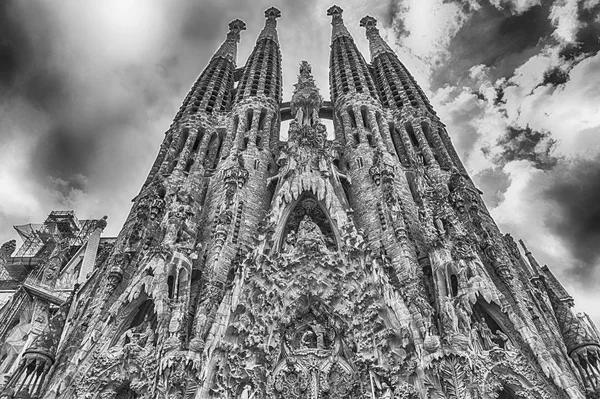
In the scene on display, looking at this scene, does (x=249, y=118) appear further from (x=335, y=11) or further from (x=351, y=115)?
(x=335, y=11)

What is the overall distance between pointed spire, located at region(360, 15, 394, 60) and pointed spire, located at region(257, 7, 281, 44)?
22.7 ft

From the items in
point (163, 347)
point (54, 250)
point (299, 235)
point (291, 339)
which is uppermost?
point (54, 250)

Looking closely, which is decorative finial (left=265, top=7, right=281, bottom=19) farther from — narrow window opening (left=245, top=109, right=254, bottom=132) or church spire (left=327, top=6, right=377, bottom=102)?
narrow window opening (left=245, top=109, right=254, bottom=132)

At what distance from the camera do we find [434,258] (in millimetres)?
14492

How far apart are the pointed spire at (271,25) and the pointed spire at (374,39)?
6934 mm

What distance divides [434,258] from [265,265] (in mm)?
5408

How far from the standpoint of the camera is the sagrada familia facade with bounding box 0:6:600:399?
1190cm

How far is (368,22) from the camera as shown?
116 feet

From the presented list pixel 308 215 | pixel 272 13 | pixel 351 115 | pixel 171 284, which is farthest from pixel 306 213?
pixel 272 13

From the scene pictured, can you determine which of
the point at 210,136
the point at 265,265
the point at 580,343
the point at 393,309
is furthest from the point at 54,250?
the point at 580,343

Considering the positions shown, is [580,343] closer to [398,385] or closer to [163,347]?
[398,385]

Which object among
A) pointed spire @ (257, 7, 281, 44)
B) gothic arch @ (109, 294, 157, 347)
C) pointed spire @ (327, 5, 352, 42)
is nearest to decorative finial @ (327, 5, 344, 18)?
pointed spire @ (327, 5, 352, 42)

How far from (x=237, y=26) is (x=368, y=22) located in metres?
10.3

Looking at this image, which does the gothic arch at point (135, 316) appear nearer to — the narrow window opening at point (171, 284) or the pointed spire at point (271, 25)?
the narrow window opening at point (171, 284)
